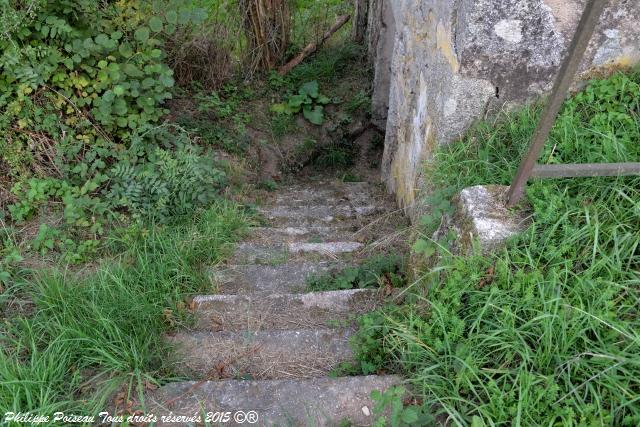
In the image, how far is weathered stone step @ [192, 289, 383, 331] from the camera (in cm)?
248

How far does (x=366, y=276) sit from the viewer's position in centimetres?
278

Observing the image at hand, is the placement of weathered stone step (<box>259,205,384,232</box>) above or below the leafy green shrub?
below

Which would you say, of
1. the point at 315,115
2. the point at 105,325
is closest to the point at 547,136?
the point at 105,325

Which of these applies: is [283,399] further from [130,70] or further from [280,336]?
[130,70]

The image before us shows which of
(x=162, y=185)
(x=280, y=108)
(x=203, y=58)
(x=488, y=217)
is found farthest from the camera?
(x=280, y=108)

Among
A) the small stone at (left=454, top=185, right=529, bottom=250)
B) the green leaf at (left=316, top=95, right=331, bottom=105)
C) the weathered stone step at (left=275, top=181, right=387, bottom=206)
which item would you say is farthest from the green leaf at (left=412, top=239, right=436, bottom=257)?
the green leaf at (left=316, top=95, right=331, bottom=105)

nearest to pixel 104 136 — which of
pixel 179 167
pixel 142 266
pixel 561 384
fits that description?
pixel 179 167

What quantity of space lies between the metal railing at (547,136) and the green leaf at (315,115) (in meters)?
4.16

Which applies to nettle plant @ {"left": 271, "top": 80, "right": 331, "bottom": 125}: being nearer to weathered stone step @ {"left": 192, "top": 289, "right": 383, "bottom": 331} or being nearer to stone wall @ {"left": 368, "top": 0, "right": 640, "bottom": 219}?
stone wall @ {"left": 368, "top": 0, "right": 640, "bottom": 219}

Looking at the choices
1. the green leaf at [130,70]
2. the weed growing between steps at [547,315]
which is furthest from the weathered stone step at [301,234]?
the green leaf at [130,70]

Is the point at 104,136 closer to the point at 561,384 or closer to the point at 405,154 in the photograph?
the point at 405,154

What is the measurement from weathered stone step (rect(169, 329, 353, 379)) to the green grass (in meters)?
0.14

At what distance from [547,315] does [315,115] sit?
4.72m

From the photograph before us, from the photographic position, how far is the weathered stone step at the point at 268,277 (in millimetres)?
2857
